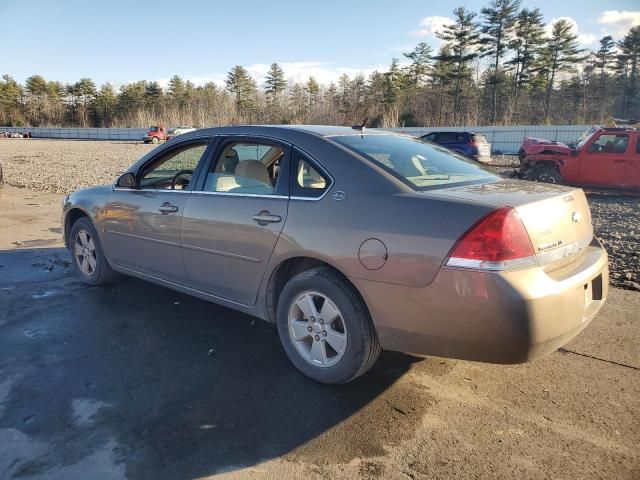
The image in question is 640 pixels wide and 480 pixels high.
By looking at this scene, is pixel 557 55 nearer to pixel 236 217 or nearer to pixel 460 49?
pixel 460 49

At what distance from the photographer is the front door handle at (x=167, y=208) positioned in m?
4.10

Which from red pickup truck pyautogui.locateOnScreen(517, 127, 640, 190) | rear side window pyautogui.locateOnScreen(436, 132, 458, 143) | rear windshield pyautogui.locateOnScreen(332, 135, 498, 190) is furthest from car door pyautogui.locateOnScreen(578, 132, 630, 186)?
rear windshield pyautogui.locateOnScreen(332, 135, 498, 190)

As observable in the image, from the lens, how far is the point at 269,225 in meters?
3.38

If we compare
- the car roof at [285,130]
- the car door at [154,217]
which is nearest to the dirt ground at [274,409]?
the car door at [154,217]

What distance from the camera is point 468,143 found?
19625mm

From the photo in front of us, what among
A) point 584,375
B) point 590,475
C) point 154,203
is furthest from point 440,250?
point 154,203

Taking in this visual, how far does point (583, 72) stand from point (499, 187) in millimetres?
58193

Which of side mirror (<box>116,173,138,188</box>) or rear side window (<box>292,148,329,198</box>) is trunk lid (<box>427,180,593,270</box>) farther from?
side mirror (<box>116,173,138,188</box>)

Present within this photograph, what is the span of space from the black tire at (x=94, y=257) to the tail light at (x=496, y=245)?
3.81m

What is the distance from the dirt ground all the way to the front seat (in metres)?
1.20

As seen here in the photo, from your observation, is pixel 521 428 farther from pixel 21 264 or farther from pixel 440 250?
pixel 21 264

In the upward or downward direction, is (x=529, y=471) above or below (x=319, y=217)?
below

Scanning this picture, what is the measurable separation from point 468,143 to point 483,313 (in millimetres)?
18250

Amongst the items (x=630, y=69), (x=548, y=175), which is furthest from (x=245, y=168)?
(x=630, y=69)
